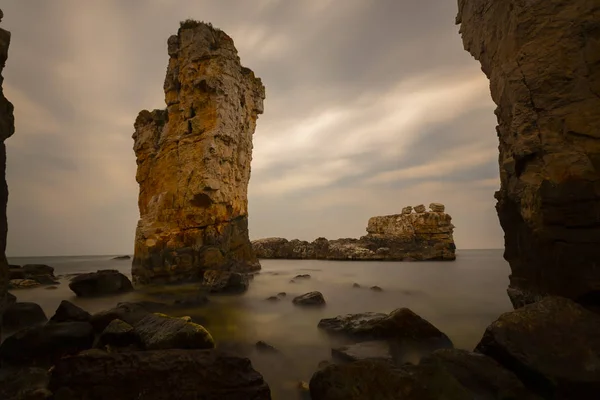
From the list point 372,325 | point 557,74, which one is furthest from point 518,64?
point 372,325

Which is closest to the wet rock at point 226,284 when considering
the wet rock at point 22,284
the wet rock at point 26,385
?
the wet rock at point 26,385

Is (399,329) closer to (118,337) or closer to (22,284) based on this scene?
(118,337)

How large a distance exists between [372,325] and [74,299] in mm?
11969

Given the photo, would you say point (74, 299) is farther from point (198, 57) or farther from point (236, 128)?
point (198, 57)

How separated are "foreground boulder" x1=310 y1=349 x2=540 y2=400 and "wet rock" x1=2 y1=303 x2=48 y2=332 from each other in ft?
25.7

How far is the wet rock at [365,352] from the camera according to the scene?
15.2 ft

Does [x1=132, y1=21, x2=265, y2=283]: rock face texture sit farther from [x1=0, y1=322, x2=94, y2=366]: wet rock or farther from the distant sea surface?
[x1=0, y1=322, x2=94, y2=366]: wet rock

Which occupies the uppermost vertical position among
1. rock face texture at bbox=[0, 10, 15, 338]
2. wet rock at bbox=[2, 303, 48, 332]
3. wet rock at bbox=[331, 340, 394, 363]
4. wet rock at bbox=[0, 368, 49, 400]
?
rock face texture at bbox=[0, 10, 15, 338]

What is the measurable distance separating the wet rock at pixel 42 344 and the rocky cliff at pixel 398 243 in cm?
4205

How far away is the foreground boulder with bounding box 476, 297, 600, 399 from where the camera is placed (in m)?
3.29

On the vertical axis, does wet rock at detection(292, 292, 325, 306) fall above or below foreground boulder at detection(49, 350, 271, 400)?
below

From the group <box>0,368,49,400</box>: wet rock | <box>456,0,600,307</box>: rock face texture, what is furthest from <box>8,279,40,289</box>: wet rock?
<box>456,0,600,307</box>: rock face texture

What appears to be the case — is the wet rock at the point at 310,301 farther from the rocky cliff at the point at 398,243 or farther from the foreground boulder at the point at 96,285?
the rocky cliff at the point at 398,243

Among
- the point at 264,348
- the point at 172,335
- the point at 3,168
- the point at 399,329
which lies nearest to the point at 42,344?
the point at 172,335
